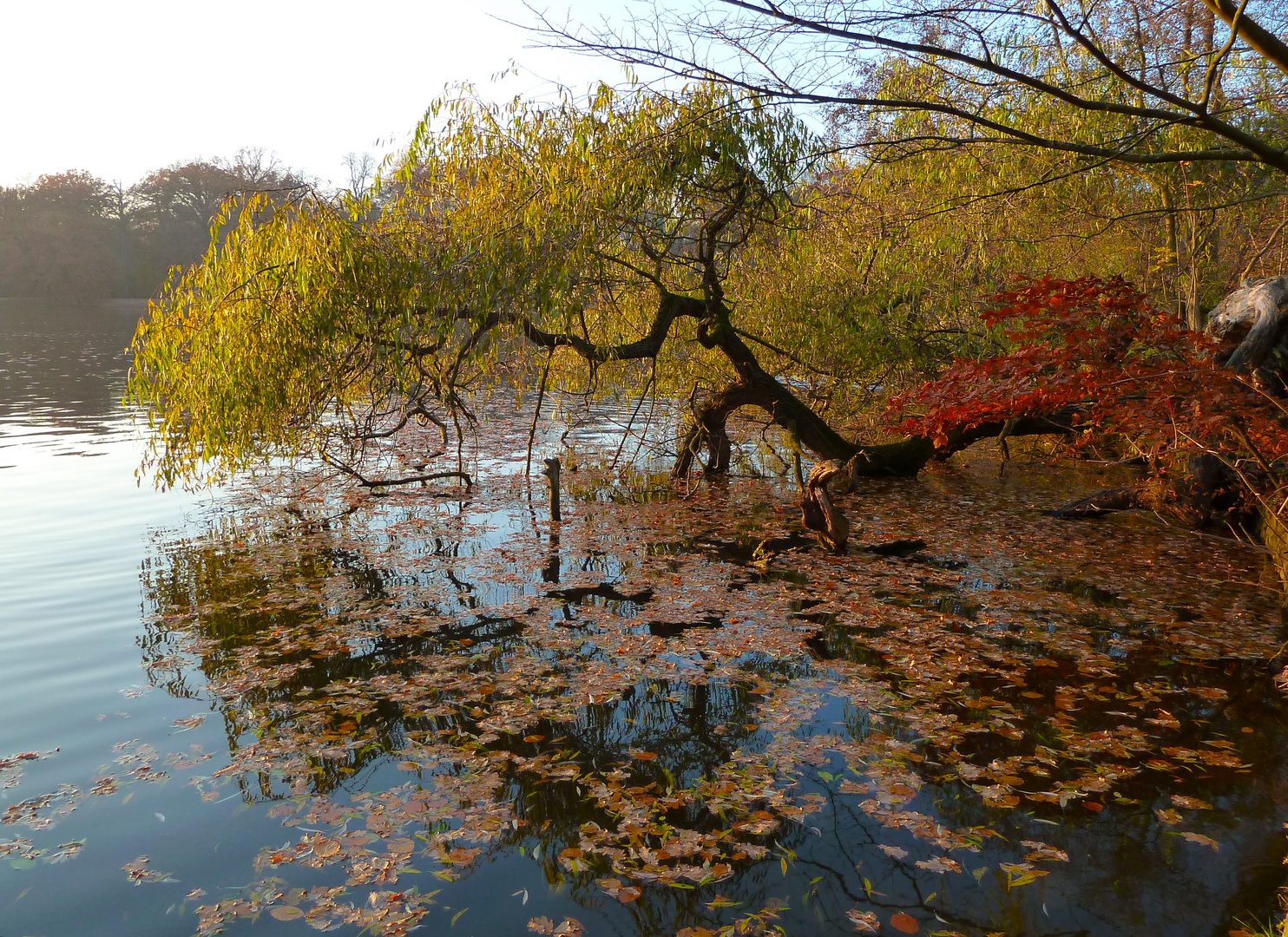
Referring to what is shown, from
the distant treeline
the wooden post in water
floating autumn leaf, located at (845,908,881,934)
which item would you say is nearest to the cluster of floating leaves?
floating autumn leaf, located at (845,908,881,934)

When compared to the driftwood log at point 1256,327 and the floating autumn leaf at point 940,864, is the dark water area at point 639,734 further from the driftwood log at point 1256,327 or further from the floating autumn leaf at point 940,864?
the driftwood log at point 1256,327

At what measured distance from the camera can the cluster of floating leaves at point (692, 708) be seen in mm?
3658

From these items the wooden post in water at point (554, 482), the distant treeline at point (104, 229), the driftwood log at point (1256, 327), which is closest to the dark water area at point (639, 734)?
the wooden post in water at point (554, 482)

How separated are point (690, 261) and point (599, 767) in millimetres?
7804

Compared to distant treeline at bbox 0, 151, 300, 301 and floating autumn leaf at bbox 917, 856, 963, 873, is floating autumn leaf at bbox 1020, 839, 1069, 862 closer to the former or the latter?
floating autumn leaf at bbox 917, 856, 963, 873

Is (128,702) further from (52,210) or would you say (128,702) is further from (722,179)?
(52,210)

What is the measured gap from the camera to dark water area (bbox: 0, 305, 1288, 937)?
11.4 feet

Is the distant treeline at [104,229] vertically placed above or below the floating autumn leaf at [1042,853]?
above

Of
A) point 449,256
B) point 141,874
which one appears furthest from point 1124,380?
point 141,874

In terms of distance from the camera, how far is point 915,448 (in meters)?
13.3

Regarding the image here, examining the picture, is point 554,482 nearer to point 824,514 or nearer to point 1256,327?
point 824,514

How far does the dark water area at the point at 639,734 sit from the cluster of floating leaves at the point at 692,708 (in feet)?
0.08

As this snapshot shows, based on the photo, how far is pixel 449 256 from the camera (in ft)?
26.6

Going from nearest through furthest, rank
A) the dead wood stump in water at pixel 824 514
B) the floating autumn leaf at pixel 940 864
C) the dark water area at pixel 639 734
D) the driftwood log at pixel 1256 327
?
the dark water area at pixel 639 734 < the floating autumn leaf at pixel 940 864 < the driftwood log at pixel 1256 327 < the dead wood stump in water at pixel 824 514
